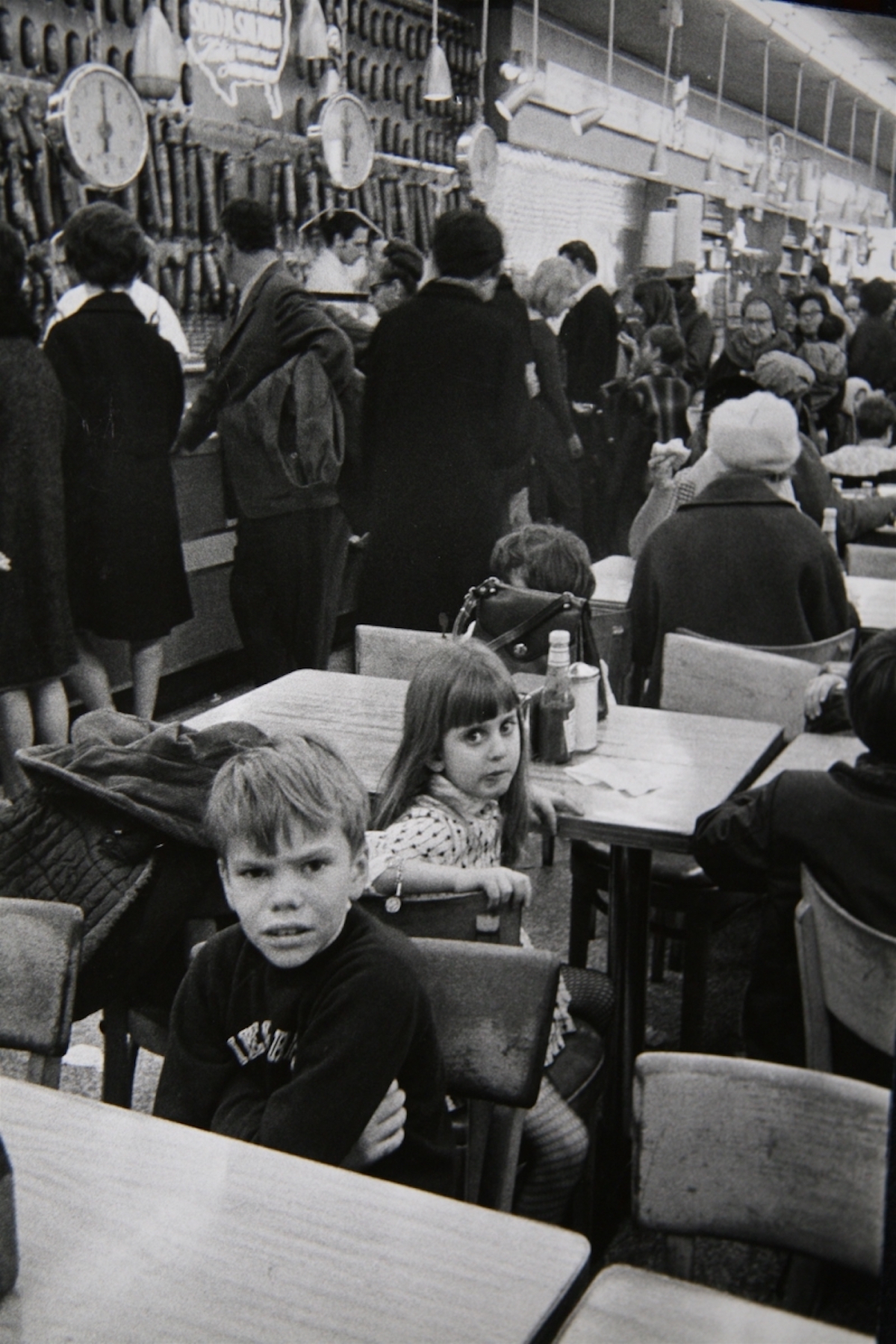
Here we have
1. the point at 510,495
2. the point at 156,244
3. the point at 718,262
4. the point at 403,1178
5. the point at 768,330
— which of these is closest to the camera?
the point at 403,1178

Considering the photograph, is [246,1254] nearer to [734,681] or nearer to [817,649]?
[734,681]

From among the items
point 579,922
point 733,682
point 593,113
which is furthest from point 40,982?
point 593,113

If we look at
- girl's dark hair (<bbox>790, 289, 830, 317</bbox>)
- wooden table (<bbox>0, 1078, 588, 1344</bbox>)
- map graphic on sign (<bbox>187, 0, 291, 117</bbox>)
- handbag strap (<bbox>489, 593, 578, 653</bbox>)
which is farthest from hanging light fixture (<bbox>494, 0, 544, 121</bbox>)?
wooden table (<bbox>0, 1078, 588, 1344</bbox>)

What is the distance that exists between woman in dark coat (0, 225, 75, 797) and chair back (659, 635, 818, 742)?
1.30 m

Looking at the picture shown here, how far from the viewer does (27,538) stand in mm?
2859

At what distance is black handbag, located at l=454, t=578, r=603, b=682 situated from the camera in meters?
2.45

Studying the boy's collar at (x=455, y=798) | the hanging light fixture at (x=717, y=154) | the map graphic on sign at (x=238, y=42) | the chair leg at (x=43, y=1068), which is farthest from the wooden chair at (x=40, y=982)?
the hanging light fixture at (x=717, y=154)

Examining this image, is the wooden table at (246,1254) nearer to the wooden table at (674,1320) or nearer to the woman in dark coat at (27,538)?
the wooden table at (674,1320)

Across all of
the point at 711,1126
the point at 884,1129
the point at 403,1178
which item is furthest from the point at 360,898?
the point at 884,1129

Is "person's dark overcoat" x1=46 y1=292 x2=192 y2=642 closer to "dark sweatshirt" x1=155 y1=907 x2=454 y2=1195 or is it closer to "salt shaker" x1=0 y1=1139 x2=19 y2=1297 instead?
"dark sweatshirt" x1=155 y1=907 x2=454 y2=1195

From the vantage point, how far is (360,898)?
5.90 ft

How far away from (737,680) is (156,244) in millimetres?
3254

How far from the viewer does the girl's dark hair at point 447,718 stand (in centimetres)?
201

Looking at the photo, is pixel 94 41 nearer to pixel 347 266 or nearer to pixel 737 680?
pixel 347 266
